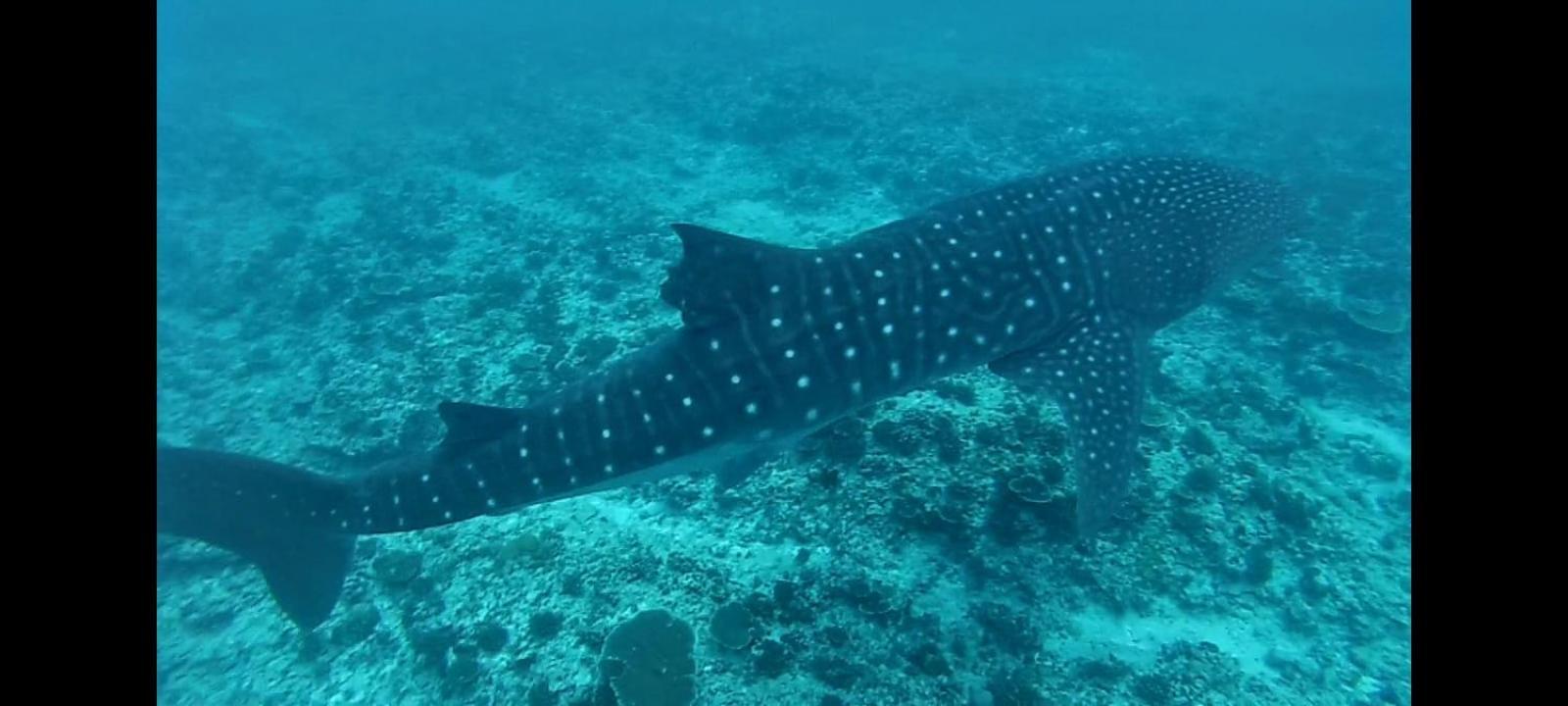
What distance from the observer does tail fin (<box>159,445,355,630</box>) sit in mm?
5918

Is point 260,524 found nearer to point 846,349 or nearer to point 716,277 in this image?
point 716,277

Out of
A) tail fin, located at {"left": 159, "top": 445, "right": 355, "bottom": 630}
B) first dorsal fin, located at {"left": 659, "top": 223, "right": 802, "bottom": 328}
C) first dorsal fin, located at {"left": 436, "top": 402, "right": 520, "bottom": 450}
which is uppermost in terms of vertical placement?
first dorsal fin, located at {"left": 659, "top": 223, "right": 802, "bottom": 328}

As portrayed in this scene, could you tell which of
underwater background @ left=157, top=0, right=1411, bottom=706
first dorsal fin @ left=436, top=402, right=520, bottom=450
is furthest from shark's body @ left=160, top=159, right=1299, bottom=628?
underwater background @ left=157, top=0, right=1411, bottom=706

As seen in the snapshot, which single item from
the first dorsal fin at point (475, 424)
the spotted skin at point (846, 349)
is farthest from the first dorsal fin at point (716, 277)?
the first dorsal fin at point (475, 424)

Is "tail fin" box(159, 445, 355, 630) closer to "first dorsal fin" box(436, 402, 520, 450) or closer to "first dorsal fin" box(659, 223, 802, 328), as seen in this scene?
"first dorsal fin" box(436, 402, 520, 450)

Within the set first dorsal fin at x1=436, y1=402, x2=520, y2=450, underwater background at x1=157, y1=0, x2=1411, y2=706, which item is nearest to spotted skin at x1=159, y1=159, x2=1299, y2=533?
first dorsal fin at x1=436, y1=402, x2=520, y2=450

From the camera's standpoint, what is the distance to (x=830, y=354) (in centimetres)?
578

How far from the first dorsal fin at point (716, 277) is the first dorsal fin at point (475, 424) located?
1.51 m

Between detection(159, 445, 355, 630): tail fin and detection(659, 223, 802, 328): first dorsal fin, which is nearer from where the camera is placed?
detection(659, 223, 802, 328): first dorsal fin

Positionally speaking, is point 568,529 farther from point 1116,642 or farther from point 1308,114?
point 1308,114

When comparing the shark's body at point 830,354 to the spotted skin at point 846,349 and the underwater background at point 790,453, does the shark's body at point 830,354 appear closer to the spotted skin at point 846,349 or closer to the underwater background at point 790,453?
the spotted skin at point 846,349

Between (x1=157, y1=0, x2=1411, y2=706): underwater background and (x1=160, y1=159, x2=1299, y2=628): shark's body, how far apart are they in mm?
997

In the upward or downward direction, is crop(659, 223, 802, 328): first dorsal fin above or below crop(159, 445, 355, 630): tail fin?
above

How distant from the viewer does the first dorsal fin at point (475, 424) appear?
5582 mm
